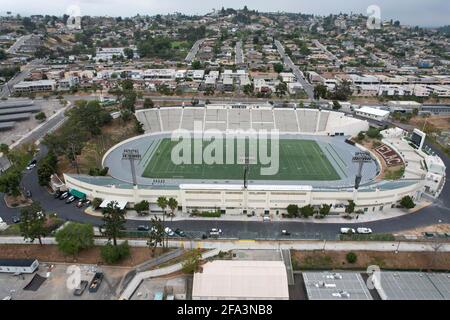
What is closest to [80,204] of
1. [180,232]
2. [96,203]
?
[96,203]

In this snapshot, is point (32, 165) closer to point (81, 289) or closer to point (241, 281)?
point (81, 289)

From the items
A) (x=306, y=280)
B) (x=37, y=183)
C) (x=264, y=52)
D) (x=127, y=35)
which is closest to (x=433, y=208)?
(x=306, y=280)

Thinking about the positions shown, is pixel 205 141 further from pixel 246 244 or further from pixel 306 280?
pixel 306 280

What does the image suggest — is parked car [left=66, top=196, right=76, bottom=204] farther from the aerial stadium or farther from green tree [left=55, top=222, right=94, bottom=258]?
green tree [left=55, top=222, right=94, bottom=258]

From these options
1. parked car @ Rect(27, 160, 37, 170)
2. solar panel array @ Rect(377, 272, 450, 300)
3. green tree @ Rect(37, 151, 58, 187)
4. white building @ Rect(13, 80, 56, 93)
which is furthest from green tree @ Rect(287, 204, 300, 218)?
white building @ Rect(13, 80, 56, 93)

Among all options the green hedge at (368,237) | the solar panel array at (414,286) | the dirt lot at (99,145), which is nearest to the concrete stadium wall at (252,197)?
the green hedge at (368,237)

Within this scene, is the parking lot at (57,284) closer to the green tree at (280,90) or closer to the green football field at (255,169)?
the green football field at (255,169)
